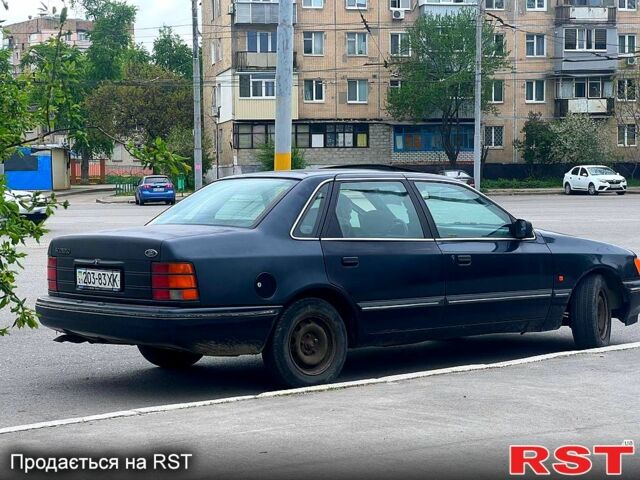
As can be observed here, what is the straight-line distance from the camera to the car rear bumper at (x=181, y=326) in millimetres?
8000

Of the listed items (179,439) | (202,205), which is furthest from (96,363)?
(179,439)

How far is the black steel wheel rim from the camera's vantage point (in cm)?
849

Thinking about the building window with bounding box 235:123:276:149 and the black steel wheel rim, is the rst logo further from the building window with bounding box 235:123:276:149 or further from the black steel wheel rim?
the building window with bounding box 235:123:276:149

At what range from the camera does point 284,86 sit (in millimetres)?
16234

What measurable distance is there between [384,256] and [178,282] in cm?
168

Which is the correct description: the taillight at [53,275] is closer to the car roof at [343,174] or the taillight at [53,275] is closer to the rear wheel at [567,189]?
the car roof at [343,174]

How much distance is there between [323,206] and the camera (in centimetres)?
898

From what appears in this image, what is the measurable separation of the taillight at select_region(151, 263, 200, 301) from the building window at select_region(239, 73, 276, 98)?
2571 inches

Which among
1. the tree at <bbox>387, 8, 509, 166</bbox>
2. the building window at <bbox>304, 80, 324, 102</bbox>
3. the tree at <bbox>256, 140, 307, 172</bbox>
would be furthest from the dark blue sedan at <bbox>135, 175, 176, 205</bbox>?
the tree at <bbox>387, 8, 509, 166</bbox>

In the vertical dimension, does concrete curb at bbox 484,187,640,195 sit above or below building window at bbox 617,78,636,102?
below

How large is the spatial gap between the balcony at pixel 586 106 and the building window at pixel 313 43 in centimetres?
1541

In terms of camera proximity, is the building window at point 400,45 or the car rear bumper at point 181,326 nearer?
the car rear bumper at point 181,326

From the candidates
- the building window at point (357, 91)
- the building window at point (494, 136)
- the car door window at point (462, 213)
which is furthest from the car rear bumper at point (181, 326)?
the building window at point (494, 136)

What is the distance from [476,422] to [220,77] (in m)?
71.0
